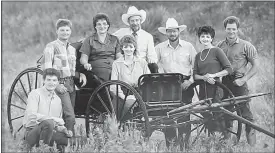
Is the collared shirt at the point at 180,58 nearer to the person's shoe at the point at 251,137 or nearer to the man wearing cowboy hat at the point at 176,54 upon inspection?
the man wearing cowboy hat at the point at 176,54

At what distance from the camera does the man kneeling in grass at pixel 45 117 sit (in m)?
4.35

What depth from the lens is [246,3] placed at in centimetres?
593

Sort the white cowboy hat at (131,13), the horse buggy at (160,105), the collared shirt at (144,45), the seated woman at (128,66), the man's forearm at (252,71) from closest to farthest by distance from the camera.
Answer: the horse buggy at (160,105) < the seated woman at (128,66) < the man's forearm at (252,71) < the collared shirt at (144,45) < the white cowboy hat at (131,13)

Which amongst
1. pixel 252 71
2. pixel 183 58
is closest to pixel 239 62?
pixel 252 71

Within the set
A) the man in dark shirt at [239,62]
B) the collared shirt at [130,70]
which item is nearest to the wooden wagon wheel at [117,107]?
the collared shirt at [130,70]

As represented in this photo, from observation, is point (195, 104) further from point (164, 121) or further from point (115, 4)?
point (115, 4)

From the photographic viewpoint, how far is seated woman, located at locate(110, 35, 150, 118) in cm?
463

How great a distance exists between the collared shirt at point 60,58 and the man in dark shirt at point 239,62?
5.77 feet

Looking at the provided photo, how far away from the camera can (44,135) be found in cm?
434

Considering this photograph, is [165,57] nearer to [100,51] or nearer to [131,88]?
[100,51]

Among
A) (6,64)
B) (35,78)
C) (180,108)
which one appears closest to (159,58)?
(180,108)

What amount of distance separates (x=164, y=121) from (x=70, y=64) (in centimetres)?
123

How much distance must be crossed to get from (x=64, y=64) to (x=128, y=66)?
0.71 meters

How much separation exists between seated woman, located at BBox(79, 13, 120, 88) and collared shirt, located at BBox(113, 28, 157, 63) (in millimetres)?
211
